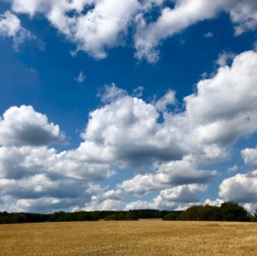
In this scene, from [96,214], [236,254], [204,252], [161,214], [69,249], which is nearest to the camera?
[236,254]

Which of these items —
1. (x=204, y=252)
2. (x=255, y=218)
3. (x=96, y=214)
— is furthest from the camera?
(x=96, y=214)

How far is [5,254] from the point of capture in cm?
3234

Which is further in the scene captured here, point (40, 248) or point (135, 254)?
point (40, 248)

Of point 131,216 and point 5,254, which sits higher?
point 131,216

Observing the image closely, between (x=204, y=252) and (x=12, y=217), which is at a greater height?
(x=12, y=217)

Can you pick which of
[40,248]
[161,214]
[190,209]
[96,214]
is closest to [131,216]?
[96,214]

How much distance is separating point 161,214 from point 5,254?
139838 mm

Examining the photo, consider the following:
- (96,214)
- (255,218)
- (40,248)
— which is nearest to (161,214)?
(96,214)

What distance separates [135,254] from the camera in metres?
29.9

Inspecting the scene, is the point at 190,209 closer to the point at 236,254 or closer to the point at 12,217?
the point at 12,217

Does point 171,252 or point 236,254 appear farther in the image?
point 171,252

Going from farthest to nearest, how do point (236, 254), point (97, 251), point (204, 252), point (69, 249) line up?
point (69, 249)
point (97, 251)
point (204, 252)
point (236, 254)

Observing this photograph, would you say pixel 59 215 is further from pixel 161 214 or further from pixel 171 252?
pixel 171 252

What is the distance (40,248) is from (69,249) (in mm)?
3256
